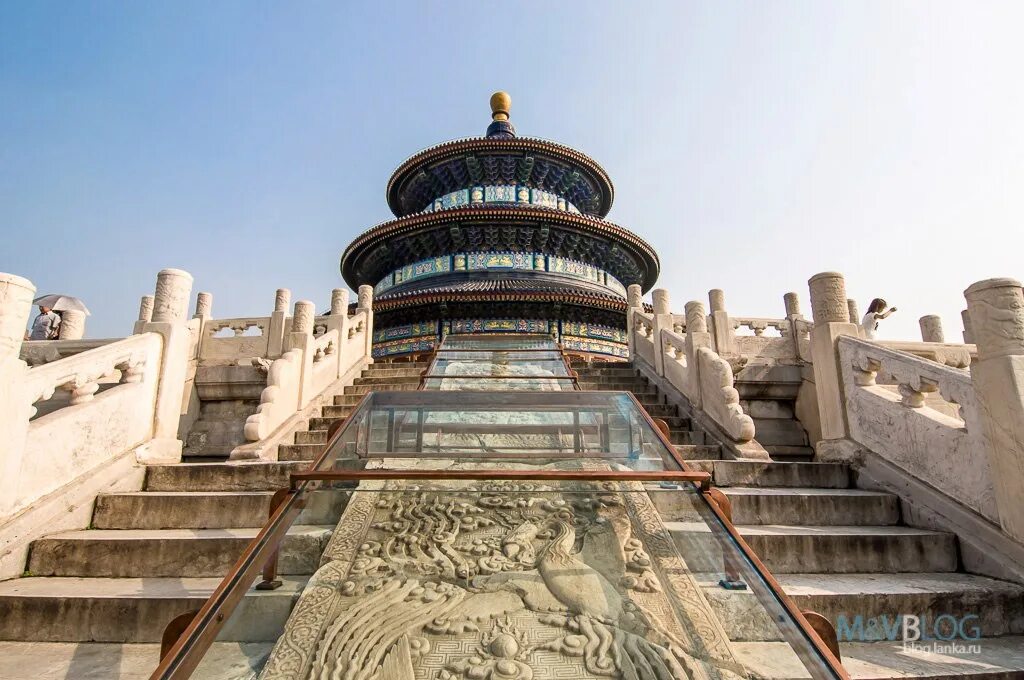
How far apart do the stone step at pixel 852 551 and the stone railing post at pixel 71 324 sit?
40.3 ft

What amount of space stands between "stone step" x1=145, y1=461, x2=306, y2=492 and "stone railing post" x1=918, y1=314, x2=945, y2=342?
11.7 metres

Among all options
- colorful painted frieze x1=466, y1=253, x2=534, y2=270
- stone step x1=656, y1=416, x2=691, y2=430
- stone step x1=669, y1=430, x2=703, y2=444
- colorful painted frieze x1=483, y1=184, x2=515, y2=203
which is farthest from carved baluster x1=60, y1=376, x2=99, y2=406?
colorful painted frieze x1=483, y1=184, x2=515, y2=203

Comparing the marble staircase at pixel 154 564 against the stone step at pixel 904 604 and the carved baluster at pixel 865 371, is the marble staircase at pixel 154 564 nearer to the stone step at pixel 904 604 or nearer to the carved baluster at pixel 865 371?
the stone step at pixel 904 604

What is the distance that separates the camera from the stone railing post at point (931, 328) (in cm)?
1037

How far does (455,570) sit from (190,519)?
3397 millimetres

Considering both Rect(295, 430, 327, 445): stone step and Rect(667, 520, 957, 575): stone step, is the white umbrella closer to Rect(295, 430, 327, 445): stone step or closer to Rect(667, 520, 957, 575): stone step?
Rect(295, 430, 327, 445): stone step

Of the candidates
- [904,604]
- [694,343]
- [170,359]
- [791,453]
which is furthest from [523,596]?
[791,453]

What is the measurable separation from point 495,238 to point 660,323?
9.76 m

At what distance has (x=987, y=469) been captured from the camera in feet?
13.3

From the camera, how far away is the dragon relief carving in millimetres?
1785

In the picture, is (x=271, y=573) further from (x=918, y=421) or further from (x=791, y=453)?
(x=791, y=453)

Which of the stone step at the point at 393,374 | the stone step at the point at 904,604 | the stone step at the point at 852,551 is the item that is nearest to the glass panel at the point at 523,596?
the stone step at the point at 904,604

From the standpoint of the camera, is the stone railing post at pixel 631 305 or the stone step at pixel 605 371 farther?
the stone railing post at pixel 631 305

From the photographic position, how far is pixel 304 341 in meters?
7.78
